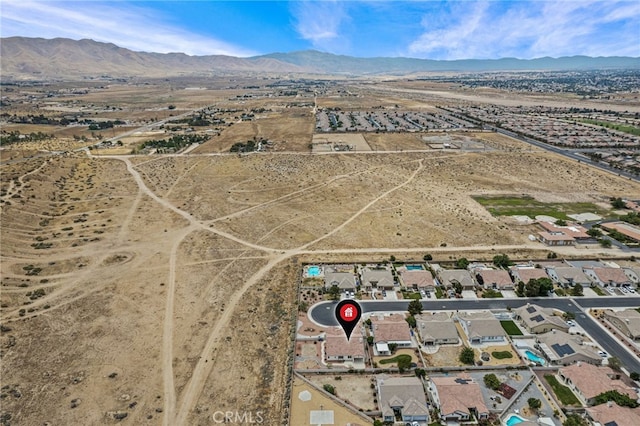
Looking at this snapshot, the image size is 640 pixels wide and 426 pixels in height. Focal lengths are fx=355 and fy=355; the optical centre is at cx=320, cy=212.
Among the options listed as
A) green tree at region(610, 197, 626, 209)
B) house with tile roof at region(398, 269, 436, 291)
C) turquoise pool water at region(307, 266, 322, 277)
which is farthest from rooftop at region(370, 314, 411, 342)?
green tree at region(610, 197, 626, 209)

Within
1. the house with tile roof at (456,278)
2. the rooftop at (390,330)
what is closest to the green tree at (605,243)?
the house with tile roof at (456,278)

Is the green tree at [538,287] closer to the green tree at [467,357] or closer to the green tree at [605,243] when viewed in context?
the green tree at [467,357]

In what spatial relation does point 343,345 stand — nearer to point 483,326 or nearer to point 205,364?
point 205,364

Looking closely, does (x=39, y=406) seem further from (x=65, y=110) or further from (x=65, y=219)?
(x=65, y=110)

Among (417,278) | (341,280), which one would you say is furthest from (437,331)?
(341,280)

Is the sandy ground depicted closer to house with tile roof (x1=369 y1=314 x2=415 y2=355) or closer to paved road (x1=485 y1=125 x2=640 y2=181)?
house with tile roof (x1=369 y1=314 x2=415 y2=355)

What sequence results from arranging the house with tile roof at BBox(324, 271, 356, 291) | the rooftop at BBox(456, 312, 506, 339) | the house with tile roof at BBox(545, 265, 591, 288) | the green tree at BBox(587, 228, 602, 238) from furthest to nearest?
the green tree at BBox(587, 228, 602, 238) → the house with tile roof at BBox(545, 265, 591, 288) → the house with tile roof at BBox(324, 271, 356, 291) → the rooftop at BBox(456, 312, 506, 339)
